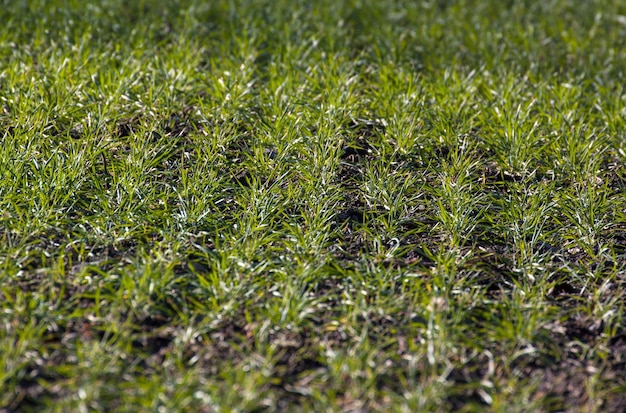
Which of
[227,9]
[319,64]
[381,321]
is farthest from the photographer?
[227,9]

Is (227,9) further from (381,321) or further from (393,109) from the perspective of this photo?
(381,321)

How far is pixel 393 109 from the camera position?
4461mm

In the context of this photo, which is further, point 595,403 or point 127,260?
point 127,260

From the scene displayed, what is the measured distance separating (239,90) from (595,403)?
264cm

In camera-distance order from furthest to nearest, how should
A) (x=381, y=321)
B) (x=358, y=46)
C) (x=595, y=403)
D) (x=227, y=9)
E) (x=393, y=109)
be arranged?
(x=227, y=9) → (x=358, y=46) → (x=393, y=109) → (x=381, y=321) → (x=595, y=403)

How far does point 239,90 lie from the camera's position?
458cm

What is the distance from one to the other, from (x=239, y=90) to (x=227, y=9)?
1539 mm

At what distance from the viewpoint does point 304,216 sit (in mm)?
3586

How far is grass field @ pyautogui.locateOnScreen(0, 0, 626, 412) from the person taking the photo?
2803 millimetres

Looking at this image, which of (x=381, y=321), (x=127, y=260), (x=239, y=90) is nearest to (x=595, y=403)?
(x=381, y=321)

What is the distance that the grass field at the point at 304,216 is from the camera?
2.80 metres

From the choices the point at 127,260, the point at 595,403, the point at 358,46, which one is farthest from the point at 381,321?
the point at 358,46

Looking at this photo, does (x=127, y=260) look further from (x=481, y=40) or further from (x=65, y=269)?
(x=481, y=40)

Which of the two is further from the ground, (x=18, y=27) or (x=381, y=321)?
(x=18, y=27)
